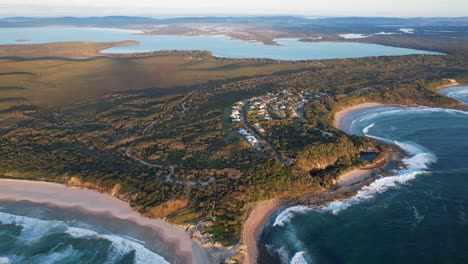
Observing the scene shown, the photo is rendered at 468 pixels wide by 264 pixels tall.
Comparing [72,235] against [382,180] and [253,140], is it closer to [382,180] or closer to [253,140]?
[253,140]

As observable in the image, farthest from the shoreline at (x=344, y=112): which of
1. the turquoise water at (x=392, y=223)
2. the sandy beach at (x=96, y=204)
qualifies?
the sandy beach at (x=96, y=204)

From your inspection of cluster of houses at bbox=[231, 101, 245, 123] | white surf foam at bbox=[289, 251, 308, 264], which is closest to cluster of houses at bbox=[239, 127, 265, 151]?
cluster of houses at bbox=[231, 101, 245, 123]

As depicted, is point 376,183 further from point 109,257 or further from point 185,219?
point 109,257

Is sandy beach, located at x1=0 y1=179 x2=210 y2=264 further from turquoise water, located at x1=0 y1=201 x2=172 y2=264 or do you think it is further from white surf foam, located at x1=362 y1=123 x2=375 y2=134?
white surf foam, located at x1=362 y1=123 x2=375 y2=134

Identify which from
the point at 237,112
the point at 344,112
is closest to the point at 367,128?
the point at 344,112

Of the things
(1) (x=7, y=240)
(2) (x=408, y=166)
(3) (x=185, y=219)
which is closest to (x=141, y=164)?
(3) (x=185, y=219)
